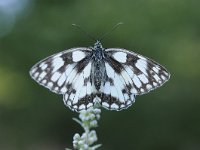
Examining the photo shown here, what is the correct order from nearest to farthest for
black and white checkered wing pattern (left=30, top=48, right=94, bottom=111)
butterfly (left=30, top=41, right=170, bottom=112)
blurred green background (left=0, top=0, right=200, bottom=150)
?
black and white checkered wing pattern (left=30, top=48, right=94, bottom=111), butterfly (left=30, top=41, right=170, bottom=112), blurred green background (left=0, top=0, right=200, bottom=150)

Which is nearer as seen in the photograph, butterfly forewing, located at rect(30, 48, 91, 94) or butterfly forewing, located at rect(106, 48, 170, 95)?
butterfly forewing, located at rect(30, 48, 91, 94)

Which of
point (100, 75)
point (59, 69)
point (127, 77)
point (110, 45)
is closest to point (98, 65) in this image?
point (100, 75)

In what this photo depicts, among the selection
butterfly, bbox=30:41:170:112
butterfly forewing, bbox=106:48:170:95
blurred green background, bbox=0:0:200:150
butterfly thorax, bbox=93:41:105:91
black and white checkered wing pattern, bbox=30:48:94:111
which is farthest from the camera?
blurred green background, bbox=0:0:200:150

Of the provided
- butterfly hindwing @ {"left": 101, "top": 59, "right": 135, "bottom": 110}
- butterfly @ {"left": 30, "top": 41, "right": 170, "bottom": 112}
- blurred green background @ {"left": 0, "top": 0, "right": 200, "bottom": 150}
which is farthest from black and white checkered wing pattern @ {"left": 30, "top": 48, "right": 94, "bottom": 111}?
blurred green background @ {"left": 0, "top": 0, "right": 200, "bottom": 150}

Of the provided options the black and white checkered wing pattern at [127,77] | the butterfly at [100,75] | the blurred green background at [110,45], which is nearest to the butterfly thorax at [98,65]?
the butterfly at [100,75]

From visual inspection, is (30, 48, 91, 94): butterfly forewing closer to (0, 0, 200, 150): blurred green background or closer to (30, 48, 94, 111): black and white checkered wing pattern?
(30, 48, 94, 111): black and white checkered wing pattern

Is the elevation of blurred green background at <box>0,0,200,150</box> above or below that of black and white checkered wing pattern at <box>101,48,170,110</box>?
above
